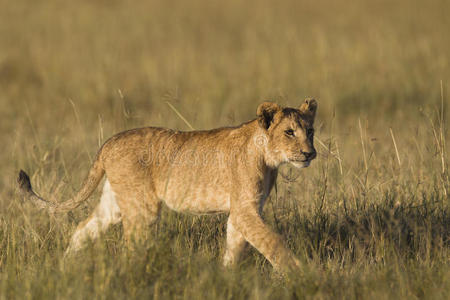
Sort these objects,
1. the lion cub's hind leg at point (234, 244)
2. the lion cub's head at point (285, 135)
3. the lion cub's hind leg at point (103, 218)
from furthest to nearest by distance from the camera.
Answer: the lion cub's hind leg at point (103, 218) → the lion cub's hind leg at point (234, 244) → the lion cub's head at point (285, 135)

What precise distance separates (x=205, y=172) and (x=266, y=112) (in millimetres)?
712

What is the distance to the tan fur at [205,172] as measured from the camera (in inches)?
198

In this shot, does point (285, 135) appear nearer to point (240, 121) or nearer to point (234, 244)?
point (234, 244)

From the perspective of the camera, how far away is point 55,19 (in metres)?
16.7

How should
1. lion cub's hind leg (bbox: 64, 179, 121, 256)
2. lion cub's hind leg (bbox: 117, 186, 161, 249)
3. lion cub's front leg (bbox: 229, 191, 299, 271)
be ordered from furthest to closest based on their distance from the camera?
lion cub's hind leg (bbox: 64, 179, 121, 256) < lion cub's hind leg (bbox: 117, 186, 161, 249) < lion cub's front leg (bbox: 229, 191, 299, 271)

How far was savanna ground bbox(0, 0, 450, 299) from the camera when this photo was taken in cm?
447

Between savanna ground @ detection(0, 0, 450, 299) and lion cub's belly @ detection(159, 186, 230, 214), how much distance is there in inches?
7.1

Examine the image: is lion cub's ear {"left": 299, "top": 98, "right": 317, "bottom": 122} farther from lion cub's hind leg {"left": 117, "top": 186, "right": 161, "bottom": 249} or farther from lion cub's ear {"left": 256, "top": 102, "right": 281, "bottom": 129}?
lion cub's hind leg {"left": 117, "top": 186, "right": 161, "bottom": 249}

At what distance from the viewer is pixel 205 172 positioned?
5328 mm

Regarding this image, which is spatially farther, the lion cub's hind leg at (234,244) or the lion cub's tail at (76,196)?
the lion cub's tail at (76,196)

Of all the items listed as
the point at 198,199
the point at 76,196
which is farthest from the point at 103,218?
the point at 198,199

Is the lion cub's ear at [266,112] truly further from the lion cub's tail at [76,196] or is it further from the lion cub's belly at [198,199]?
the lion cub's tail at [76,196]

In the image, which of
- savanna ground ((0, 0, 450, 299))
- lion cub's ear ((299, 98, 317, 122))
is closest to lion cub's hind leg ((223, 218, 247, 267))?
savanna ground ((0, 0, 450, 299))

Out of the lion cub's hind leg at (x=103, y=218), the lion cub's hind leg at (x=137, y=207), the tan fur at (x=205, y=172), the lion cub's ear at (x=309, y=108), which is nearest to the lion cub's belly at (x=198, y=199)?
the tan fur at (x=205, y=172)
